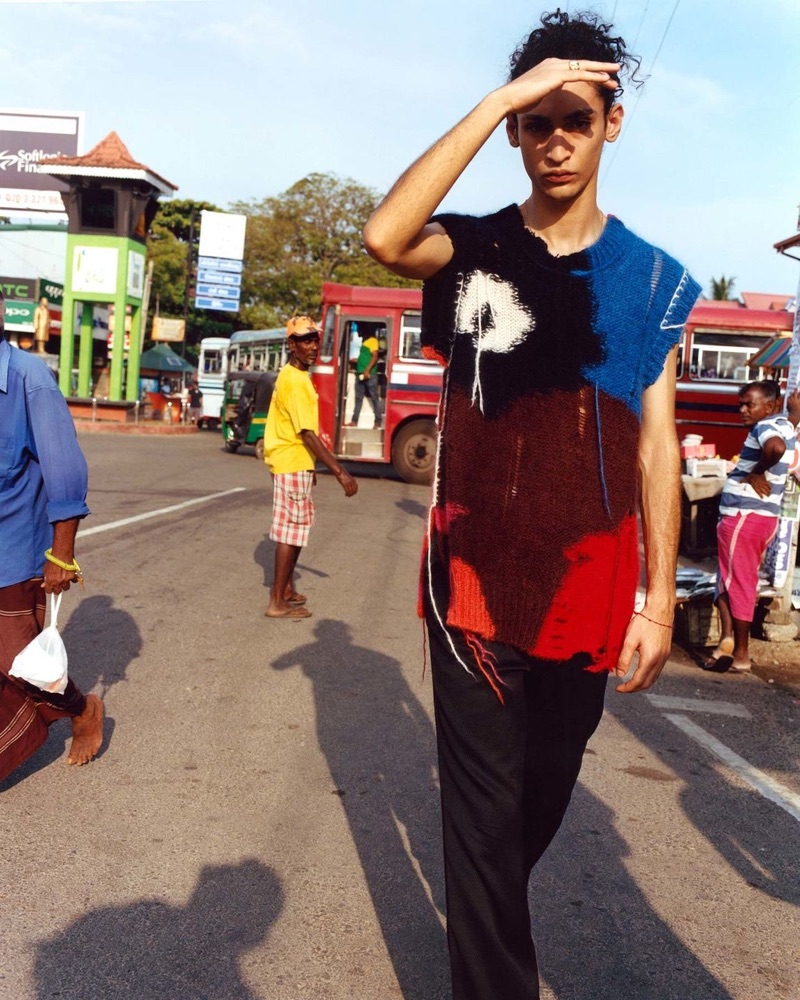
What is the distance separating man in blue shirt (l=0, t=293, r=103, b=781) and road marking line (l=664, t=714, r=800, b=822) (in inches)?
114

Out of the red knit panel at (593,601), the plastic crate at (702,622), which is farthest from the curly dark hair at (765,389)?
the red knit panel at (593,601)

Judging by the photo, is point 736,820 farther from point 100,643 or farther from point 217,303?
point 217,303

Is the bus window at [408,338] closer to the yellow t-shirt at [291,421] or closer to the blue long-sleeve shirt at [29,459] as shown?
the yellow t-shirt at [291,421]

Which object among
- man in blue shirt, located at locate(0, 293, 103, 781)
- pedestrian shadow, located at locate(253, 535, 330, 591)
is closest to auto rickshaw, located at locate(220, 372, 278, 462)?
pedestrian shadow, located at locate(253, 535, 330, 591)

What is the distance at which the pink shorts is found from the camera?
6844 mm

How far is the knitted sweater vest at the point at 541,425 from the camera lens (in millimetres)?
2125

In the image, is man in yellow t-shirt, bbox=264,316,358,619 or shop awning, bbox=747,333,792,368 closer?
man in yellow t-shirt, bbox=264,316,358,619

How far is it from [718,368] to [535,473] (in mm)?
15543

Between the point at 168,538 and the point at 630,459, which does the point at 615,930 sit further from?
the point at 168,538

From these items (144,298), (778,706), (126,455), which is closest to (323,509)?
(126,455)

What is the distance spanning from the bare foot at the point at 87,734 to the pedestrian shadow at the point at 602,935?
183 cm

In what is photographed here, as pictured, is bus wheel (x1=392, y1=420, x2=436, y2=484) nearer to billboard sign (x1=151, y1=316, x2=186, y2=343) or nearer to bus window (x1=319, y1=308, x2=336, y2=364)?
bus window (x1=319, y1=308, x2=336, y2=364)

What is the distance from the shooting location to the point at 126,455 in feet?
65.3

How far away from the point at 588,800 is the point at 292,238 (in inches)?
1638
